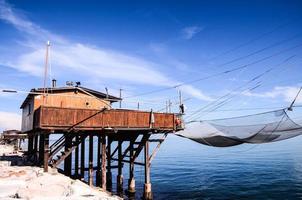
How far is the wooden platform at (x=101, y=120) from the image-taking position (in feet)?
74.3

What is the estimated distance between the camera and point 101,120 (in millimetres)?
25016

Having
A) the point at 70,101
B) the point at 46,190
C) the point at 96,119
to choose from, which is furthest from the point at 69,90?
the point at 46,190

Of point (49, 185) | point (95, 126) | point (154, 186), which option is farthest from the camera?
point (154, 186)

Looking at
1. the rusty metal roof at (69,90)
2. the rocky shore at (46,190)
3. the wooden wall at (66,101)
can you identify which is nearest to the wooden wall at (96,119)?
the wooden wall at (66,101)

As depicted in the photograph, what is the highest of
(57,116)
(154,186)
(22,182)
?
(57,116)

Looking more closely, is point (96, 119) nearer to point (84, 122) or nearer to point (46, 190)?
point (84, 122)

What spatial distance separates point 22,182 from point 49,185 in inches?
130

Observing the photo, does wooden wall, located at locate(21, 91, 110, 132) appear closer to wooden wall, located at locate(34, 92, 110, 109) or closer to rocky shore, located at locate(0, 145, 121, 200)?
wooden wall, located at locate(34, 92, 110, 109)

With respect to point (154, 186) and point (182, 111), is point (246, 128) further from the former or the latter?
point (154, 186)

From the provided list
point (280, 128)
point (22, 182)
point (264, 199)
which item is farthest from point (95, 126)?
point (264, 199)

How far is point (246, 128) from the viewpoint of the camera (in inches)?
795

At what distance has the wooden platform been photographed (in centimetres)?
2266

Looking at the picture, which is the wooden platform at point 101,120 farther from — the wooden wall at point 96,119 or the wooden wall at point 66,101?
the wooden wall at point 66,101

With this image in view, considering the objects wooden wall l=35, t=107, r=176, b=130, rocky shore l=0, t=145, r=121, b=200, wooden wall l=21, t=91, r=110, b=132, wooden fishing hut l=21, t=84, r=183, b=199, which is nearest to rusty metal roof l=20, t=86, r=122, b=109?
wooden fishing hut l=21, t=84, r=183, b=199
